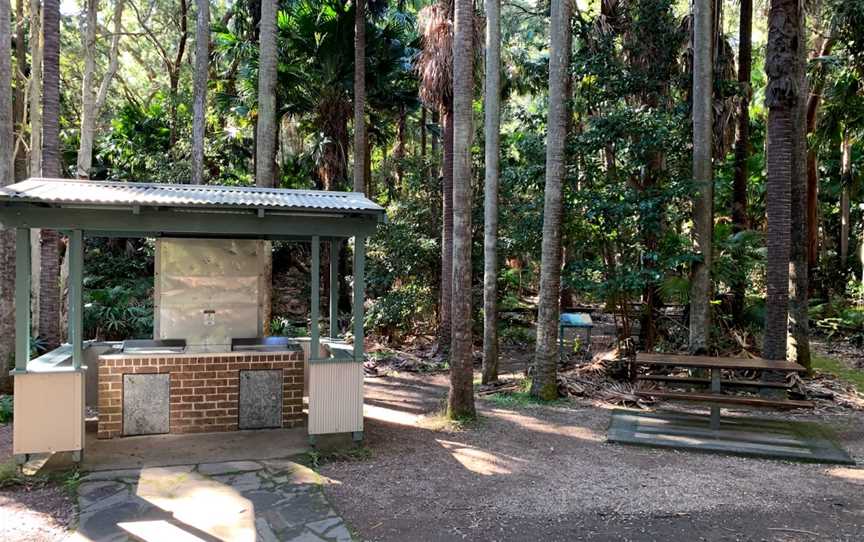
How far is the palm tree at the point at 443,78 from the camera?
39.1 ft

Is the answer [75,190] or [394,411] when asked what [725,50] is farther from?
[75,190]

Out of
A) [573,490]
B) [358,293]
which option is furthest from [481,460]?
[358,293]

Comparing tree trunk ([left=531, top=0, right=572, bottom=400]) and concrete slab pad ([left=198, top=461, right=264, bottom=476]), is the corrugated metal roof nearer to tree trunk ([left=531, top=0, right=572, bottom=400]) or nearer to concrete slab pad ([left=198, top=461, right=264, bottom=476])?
concrete slab pad ([left=198, top=461, right=264, bottom=476])

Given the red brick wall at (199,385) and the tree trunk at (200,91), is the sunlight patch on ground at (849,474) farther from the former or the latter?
the tree trunk at (200,91)

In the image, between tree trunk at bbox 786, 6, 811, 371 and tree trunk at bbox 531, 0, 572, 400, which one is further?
tree trunk at bbox 786, 6, 811, 371

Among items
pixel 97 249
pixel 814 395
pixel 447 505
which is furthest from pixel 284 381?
pixel 97 249

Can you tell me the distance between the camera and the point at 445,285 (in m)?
→ 12.7

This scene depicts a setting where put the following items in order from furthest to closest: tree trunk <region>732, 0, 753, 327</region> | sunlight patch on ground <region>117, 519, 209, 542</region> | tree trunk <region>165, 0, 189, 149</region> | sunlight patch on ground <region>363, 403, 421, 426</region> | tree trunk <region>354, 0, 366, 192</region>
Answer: tree trunk <region>165, 0, 189, 149</region>
tree trunk <region>354, 0, 366, 192</region>
tree trunk <region>732, 0, 753, 327</region>
sunlight patch on ground <region>363, 403, 421, 426</region>
sunlight patch on ground <region>117, 519, 209, 542</region>

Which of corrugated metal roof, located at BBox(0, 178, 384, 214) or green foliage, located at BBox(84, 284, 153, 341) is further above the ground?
corrugated metal roof, located at BBox(0, 178, 384, 214)

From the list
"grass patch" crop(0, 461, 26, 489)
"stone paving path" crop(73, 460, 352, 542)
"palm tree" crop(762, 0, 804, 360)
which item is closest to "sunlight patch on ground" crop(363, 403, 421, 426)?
"stone paving path" crop(73, 460, 352, 542)

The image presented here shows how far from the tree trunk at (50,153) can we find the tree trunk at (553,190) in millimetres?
7521

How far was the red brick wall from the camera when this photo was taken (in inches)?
265

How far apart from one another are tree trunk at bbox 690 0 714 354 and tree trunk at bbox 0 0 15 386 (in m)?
10.8

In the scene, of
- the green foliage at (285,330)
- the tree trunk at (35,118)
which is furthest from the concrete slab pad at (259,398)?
the green foliage at (285,330)
